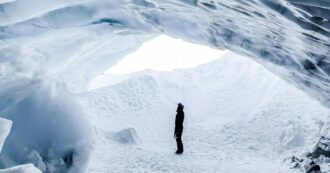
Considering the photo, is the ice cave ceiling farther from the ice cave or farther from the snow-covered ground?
the snow-covered ground

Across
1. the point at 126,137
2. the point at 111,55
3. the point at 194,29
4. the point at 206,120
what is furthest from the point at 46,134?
the point at 206,120

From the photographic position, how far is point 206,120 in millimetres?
19266

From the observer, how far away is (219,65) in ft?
88.0

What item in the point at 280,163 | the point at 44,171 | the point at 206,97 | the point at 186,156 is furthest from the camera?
the point at 206,97

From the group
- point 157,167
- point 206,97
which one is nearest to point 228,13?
point 157,167

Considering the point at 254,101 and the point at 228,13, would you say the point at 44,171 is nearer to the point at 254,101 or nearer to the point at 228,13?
the point at 228,13

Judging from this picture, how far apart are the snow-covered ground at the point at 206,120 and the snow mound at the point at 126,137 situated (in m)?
0.03

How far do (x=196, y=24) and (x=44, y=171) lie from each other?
11.5 feet

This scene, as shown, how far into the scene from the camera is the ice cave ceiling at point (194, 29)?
594cm

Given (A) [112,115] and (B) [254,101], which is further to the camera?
(B) [254,101]

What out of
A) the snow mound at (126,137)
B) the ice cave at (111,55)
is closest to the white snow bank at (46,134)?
the ice cave at (111,55)

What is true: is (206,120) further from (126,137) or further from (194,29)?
(194,29)

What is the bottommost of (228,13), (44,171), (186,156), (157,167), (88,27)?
(186,156)

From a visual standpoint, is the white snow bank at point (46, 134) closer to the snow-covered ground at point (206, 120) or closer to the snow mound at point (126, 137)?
the snow-covered ground at point (206, 120)
